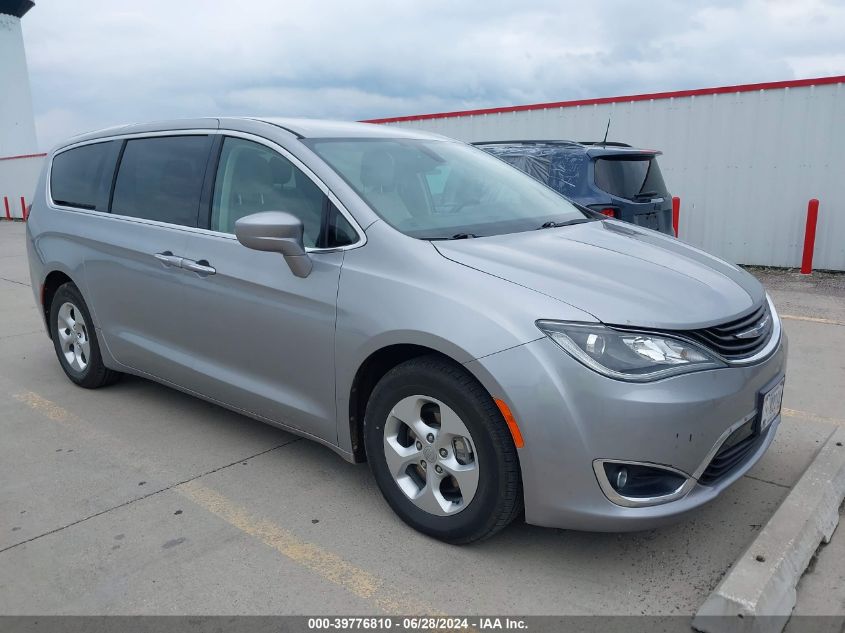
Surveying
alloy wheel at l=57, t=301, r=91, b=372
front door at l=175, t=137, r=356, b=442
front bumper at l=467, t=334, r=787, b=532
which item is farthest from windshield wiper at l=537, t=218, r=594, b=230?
alloy wheel at l=57, t=301, r=91, b=372

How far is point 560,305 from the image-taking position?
254cm

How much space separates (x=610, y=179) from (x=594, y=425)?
442cm

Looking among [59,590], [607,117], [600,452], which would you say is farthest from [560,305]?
[607,117]

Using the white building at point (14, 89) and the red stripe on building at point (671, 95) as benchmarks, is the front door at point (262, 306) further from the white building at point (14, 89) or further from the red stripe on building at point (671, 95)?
the white building at point (14, 89)

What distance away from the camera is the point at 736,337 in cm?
270

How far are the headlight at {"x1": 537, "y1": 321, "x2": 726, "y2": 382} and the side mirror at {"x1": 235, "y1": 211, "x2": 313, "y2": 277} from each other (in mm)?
1127

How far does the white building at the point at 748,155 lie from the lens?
9609mm

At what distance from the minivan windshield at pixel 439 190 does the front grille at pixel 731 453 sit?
1305mm

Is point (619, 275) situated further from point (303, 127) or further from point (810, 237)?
point (810, 237)

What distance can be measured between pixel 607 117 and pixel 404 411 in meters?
9.67

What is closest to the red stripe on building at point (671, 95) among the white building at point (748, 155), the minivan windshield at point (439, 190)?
the white building at point (748, 155)

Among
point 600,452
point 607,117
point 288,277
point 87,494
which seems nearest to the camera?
point 600,452

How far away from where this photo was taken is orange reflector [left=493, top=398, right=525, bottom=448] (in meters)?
2.52

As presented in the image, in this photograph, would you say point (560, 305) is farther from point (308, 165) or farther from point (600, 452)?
point (308, 165)
